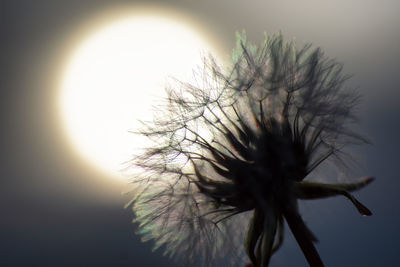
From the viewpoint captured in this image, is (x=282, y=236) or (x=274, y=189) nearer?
(x=274, y=189)

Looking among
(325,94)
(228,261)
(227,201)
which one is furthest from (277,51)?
(228,261)

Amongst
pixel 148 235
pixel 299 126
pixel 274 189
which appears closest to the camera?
pixel 274 189

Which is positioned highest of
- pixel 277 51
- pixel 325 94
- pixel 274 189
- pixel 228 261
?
pixel 277 51

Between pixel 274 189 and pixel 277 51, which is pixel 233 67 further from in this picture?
pixel 274 189

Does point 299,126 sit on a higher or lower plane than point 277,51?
lower

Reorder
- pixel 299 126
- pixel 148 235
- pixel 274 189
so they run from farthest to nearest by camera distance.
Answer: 1. pixel 148 235
2. pixel 299 126
3. pixel 274 189

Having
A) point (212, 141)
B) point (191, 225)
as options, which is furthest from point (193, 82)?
point (191, 225)
